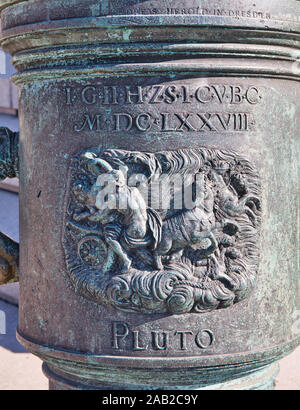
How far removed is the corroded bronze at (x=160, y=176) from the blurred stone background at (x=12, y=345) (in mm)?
1555

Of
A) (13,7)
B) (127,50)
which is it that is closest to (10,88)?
(13,7)

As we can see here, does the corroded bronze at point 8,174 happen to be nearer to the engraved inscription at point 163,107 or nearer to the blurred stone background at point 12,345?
the engraved inscription at point 163,107

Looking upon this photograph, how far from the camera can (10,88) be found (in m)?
5.83

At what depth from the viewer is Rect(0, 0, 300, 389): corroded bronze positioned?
219cm

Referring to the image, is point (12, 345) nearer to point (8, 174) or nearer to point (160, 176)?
point (8, 174)

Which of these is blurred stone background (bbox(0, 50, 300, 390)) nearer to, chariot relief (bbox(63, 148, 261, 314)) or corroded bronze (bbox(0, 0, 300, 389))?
corroded bronze (bbox(0, 0, 300, 389))

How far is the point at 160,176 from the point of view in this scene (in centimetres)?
223

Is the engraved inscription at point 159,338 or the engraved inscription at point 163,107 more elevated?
the engraved inscription at point 163,107

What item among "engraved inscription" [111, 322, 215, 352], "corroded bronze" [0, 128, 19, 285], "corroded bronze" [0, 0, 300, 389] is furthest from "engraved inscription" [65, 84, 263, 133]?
"engraved inscription" [111, 322, 215, 352]

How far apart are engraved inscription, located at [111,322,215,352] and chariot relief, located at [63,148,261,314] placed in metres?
0.08

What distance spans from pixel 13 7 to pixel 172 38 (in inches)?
27.1

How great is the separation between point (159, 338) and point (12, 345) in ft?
8.22

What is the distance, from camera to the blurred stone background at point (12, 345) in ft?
12.5

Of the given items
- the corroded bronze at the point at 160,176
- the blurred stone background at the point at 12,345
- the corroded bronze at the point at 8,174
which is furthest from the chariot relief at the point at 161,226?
the blurred stone background at the point at 12,345
